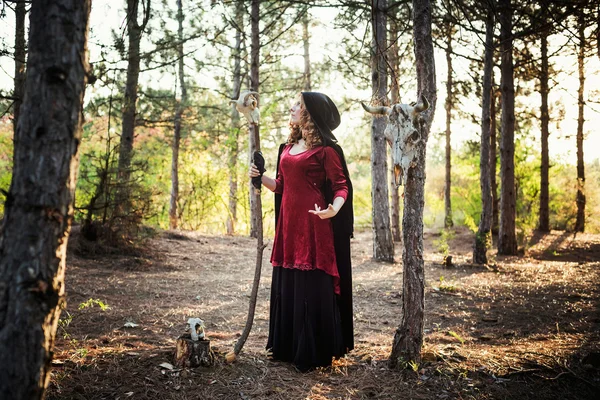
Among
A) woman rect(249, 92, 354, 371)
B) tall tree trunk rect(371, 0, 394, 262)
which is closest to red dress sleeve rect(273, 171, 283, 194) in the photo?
woman rect(249, 92, 354, 371)

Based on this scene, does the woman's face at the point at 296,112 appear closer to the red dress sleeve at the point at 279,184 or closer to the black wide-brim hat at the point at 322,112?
the black wide-brim hat at the point at 322,112

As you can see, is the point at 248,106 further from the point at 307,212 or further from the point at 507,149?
the point at 507,149

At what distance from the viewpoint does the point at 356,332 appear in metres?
4.87

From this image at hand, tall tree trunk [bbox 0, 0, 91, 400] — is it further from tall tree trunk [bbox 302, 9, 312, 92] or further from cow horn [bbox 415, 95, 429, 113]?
tall tree trunk [bbox 302, 9, 312, 92]

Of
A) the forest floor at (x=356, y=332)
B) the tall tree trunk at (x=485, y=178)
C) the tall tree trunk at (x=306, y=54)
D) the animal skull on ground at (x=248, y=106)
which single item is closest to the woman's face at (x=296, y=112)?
the animal skull on ground at (x=248, y=106)

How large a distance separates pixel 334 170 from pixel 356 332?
230 cm

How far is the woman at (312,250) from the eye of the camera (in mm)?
3447

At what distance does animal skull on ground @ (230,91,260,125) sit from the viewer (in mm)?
3148

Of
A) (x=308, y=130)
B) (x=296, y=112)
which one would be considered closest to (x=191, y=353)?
(x=308, y=130)

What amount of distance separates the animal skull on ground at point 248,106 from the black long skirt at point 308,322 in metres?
1.34

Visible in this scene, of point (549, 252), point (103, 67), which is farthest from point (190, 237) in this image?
point (549, 252)

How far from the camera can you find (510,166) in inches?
449

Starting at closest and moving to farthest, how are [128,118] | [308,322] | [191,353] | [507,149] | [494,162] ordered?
[191,353] → [308,322] → [128,118] → [507,149] → [494,162]

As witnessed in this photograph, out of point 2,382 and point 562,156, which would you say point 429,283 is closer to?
point 2,382
